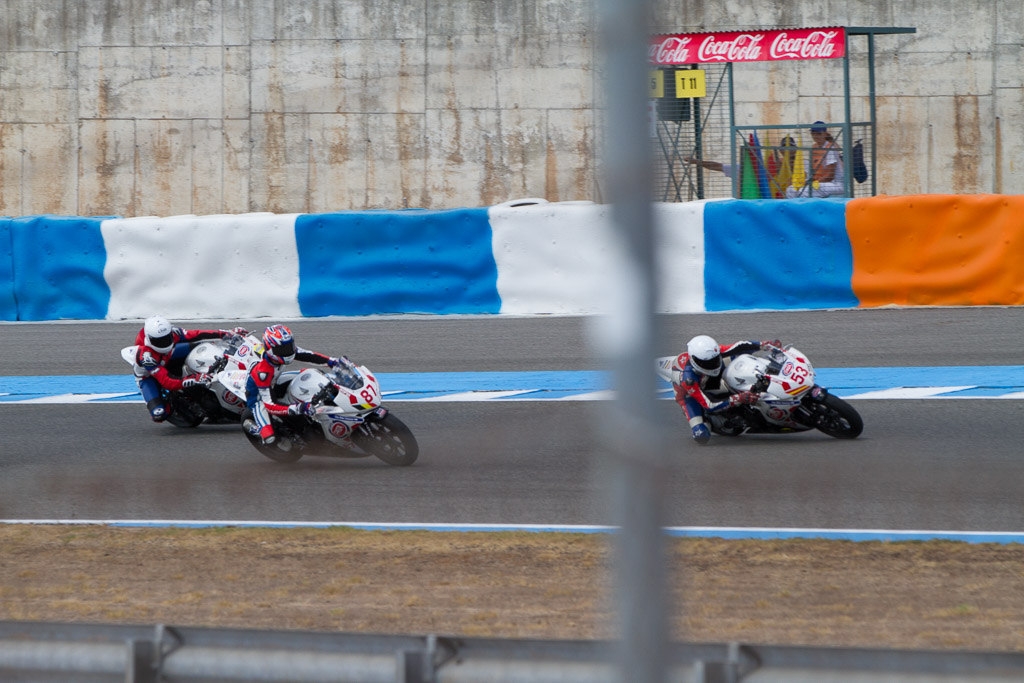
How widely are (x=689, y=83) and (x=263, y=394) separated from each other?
11.2 m

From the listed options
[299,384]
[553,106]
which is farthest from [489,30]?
[299,384]

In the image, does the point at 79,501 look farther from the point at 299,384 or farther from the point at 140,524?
the point at 299,384

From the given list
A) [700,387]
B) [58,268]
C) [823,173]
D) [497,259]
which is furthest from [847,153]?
[58,268]

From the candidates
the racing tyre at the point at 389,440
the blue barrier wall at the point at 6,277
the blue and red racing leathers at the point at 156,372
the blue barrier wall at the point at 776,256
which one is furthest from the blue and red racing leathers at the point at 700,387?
the blue barrier wall at the point at 6,277

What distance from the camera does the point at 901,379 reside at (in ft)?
40.5

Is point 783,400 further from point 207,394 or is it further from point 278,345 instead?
point 207,394

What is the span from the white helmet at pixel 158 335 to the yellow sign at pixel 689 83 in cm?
1019

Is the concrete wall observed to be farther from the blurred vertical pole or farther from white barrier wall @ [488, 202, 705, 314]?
the blurred vertical pole

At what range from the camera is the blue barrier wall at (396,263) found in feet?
53.7

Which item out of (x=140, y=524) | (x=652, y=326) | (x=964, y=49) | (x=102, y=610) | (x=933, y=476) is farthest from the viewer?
(x=964, y=49)

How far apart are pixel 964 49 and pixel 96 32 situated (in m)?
16.0

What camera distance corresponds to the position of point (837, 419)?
988cm

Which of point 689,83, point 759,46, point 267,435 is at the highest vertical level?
point 759,46

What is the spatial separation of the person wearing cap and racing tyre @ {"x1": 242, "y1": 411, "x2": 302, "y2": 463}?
35.5 feet
